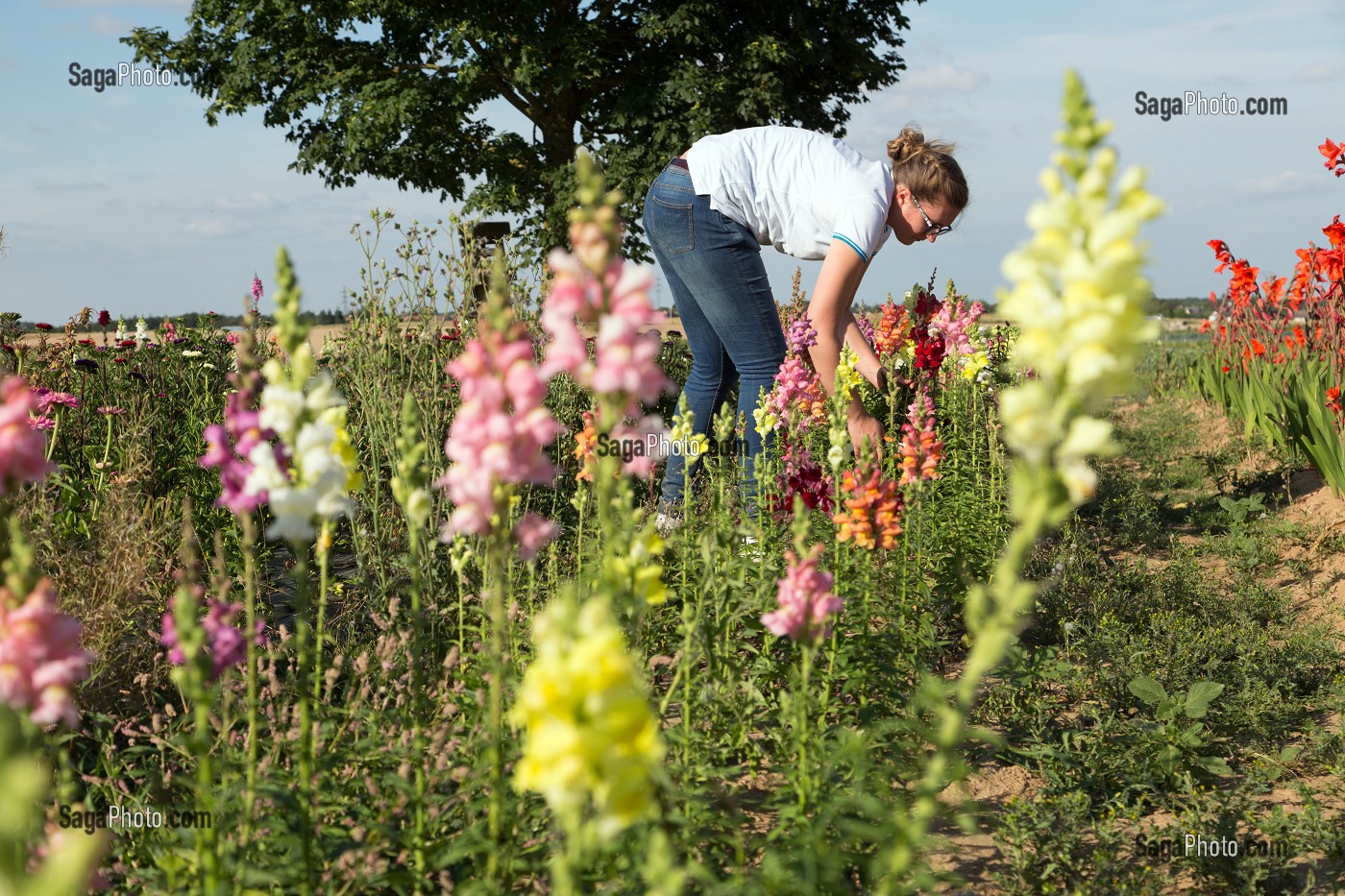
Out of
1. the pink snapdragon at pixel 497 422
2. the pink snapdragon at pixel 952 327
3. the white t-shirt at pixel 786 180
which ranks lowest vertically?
the pink snapdragon at pixel 497 422

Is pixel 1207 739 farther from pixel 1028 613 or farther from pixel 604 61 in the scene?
pixel 604 61

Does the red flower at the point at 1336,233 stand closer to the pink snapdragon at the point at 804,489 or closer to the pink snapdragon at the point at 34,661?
the pink snapdragon at the point at 804,489

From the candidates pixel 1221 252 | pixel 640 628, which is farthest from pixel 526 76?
pixel 640 628

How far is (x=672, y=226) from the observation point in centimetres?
446

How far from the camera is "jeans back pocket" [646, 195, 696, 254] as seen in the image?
4.42m

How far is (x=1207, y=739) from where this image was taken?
346 centimetres

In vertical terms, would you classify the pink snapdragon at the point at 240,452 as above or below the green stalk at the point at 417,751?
above

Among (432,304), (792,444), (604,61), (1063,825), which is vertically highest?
(604,61)

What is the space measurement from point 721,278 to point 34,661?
3296 millimetres

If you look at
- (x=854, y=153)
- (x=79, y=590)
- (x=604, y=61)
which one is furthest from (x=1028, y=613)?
(x=604, y=61)

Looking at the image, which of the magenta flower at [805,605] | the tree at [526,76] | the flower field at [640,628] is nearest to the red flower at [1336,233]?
the flower field at [640,628]

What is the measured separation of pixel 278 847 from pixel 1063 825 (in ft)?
6.65

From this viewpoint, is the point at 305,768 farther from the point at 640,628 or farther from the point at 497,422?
the point at 640,628

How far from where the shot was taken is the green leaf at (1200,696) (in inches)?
136
